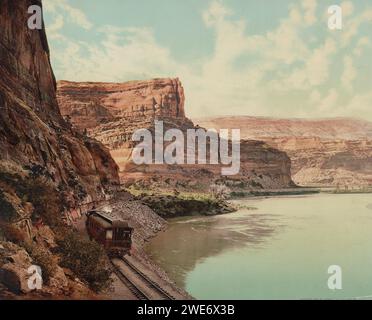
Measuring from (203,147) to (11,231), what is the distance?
150 ft

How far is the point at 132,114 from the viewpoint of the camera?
72312 millimetres

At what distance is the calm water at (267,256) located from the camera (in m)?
14.4

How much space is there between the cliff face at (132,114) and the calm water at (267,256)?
24083 mm

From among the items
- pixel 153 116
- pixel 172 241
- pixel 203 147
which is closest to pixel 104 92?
pixel 153 116

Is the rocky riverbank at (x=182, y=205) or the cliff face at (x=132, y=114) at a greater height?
the cliff face at (x=132, y=114)

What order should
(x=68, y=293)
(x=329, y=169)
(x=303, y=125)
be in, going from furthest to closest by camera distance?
1. (x=303, y=125)
2. (x=329, y=169)
3. (x=68, y=293)

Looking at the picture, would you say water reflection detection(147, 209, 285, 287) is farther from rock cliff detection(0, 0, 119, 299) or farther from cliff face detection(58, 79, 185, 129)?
cliff face detection(58, 79, 185, 129)

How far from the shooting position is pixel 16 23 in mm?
18422

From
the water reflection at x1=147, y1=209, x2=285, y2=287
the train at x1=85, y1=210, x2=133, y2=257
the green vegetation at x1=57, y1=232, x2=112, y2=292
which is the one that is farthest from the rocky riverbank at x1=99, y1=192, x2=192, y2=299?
the green vegetation at x1=57, y1=232, x2=112, y2=292

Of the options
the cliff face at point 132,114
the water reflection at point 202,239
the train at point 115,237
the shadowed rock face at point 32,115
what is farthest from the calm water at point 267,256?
the cliff face at point 132,114

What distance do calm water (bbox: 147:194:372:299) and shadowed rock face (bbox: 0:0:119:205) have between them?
5991 mm

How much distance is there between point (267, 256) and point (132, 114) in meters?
55.1

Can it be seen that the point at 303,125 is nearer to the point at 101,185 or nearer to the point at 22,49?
the point at 101,185

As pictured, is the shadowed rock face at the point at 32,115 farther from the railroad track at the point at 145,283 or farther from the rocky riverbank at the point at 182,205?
the rocky riverbank at the point at 182,205
